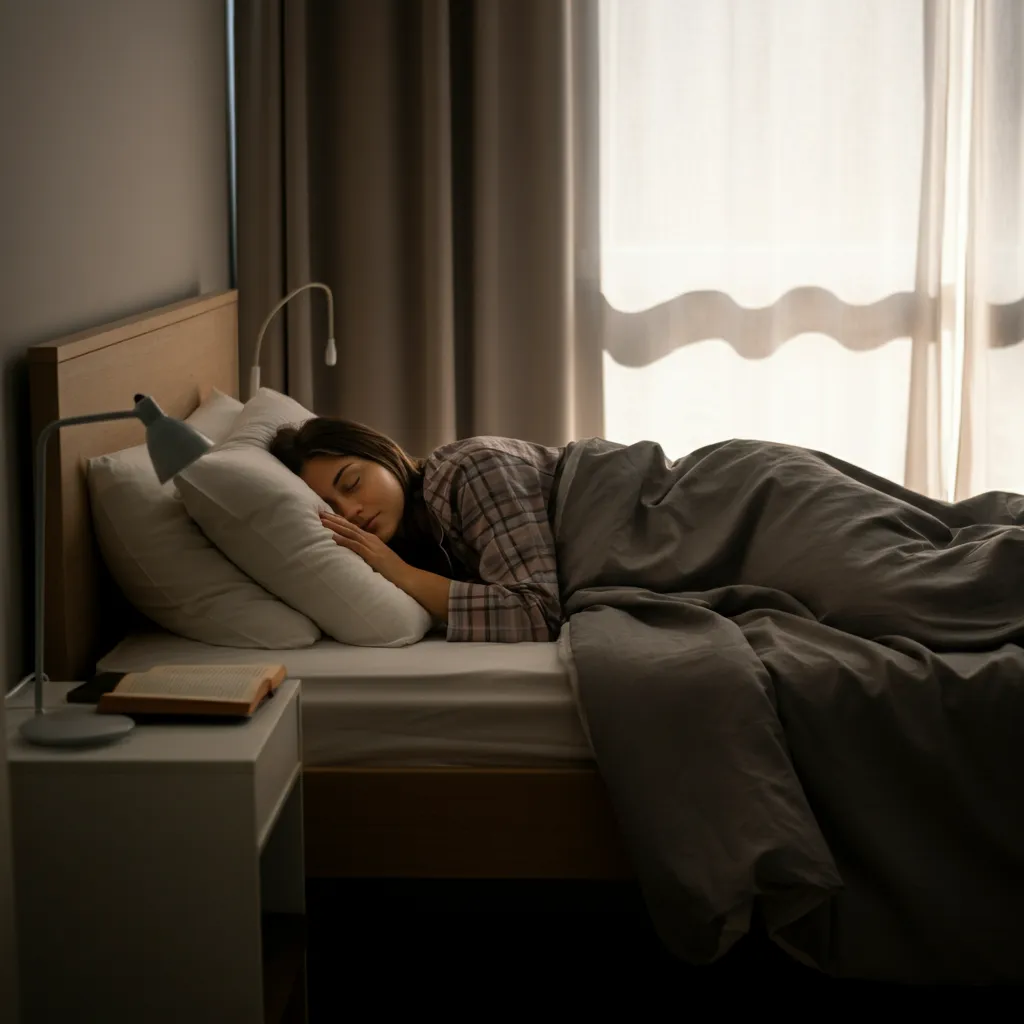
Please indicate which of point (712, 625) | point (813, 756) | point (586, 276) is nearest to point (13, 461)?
point (712, 625)

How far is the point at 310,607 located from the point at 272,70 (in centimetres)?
195

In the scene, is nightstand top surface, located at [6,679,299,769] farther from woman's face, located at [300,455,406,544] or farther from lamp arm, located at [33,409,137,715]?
woman's face, located at [300,455,406,544]

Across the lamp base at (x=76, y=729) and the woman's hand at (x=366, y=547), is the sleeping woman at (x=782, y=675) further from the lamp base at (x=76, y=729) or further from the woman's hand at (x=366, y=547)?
the lamp base at (x=76, y=729)

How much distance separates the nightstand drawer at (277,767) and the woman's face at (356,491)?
644 millimetres

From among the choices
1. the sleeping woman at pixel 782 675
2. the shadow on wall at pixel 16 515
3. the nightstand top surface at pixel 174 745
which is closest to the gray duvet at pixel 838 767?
the sleeping woman at pixel 782 675

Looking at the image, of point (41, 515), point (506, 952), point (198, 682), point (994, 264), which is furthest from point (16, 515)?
point (994, 264)

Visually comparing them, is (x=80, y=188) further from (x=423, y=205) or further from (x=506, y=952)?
(x=423, y=205)

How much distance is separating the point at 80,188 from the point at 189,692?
3.20 ft

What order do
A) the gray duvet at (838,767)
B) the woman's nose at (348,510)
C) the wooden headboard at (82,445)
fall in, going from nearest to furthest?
1. the gray duvet at (838,767)
2. the wooden headboard at (82,445)
3. the woman's nose at (348,510)

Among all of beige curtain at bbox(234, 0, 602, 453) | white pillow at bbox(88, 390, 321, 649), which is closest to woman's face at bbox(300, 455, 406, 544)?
white pillow at bbox(88, 390, 321, 649)

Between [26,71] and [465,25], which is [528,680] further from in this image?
[465,25]

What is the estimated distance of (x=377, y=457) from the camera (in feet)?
7.59

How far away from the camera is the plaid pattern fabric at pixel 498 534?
6.80 ft

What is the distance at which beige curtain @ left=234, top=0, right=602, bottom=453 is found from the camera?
342 centimetres
